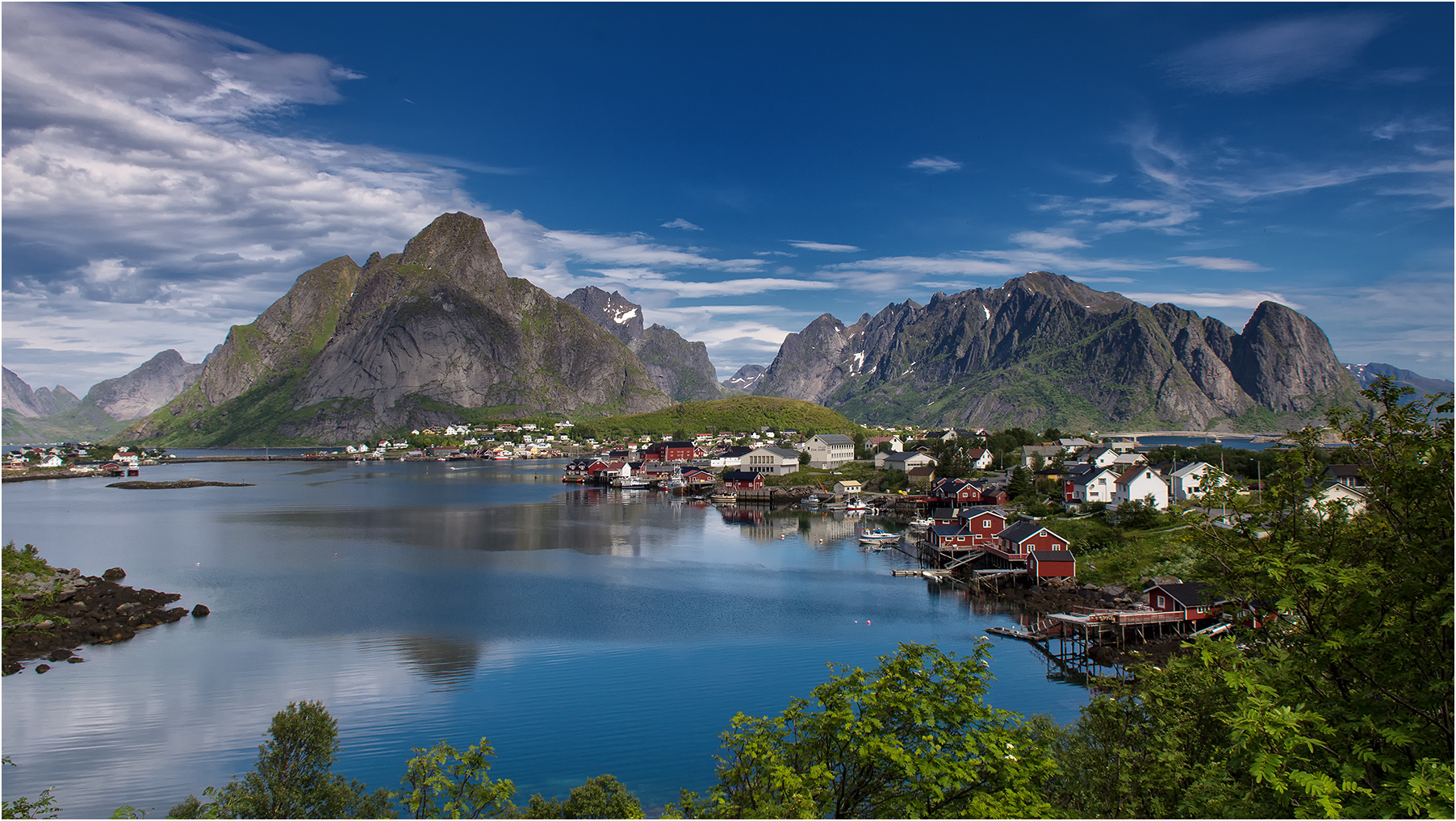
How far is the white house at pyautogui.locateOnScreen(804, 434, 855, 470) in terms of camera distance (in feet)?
310

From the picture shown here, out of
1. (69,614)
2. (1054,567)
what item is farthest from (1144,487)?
(69,614)

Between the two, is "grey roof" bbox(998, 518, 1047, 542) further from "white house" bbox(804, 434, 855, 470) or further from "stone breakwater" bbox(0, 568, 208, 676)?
"white house" bbox(804, 434, 855, 470)

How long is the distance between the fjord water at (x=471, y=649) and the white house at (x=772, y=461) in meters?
32.9

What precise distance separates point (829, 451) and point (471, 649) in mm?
72662

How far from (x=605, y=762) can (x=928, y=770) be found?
1219 cm

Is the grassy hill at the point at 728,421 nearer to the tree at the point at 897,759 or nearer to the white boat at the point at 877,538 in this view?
the white boat at the point at 877,538

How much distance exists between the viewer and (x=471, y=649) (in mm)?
25500

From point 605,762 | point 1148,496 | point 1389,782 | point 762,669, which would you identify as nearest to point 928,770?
point 1389,782

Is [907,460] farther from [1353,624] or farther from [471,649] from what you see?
[1353,624]

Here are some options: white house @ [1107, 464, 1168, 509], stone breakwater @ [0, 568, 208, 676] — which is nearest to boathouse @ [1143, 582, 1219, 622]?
white house @ [1107, 464, 1168, 509]

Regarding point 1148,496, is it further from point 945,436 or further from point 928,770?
point 945,436

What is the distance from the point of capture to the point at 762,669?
23406 millimetres

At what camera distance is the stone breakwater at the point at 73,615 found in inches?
975

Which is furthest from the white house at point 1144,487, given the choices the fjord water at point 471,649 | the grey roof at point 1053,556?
the fjord water at point 471,649
